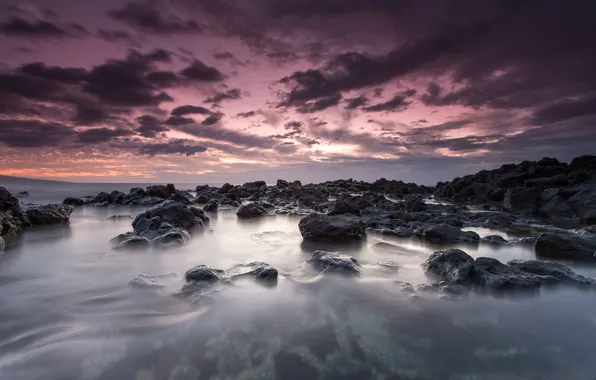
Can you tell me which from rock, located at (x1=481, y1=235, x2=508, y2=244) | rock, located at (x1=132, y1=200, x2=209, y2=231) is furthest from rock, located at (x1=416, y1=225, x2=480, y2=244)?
rock, located at (x1=132, y1=200, x2=209, y2=231)

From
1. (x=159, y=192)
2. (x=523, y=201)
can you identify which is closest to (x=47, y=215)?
(x=159, y=192)

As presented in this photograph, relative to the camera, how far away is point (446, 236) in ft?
31.7

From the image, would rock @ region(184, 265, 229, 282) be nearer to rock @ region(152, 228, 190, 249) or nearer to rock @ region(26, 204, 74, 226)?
rock @ region(152, 228, 190, 249)

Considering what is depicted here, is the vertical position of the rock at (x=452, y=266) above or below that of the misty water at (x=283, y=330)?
above

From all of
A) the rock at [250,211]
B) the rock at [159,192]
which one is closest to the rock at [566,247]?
the rock at [250,211]

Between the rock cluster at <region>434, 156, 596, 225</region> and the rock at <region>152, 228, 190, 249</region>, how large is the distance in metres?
17.1

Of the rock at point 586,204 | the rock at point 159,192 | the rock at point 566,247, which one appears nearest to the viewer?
the rock at point 566,247

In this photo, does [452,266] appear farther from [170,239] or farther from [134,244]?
[134,244]

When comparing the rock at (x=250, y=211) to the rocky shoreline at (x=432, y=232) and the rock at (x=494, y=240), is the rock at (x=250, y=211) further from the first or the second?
the rock at (x=494, y=240)

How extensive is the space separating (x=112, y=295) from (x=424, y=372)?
4659 millimetres

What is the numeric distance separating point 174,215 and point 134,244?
3235 mm

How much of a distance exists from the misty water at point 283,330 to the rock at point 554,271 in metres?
0.39

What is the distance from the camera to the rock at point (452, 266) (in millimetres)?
5562

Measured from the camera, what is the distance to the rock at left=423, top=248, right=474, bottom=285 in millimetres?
5562
